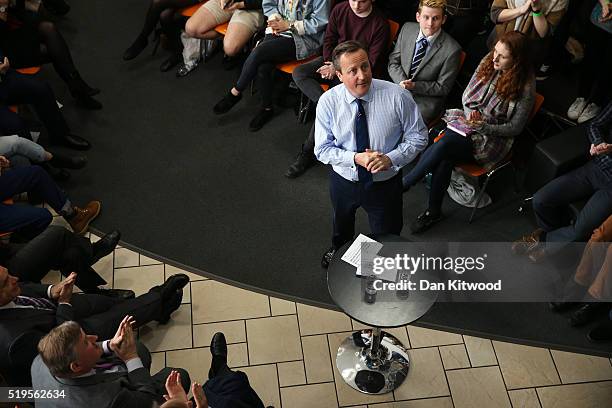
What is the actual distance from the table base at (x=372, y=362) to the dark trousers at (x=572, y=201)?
1.30 metres

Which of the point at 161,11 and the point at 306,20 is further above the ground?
the point at 306,20

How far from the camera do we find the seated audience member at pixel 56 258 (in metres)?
3.87

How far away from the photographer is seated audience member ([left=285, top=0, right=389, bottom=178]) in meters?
4.73

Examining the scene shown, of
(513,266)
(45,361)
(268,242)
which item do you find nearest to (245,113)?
(268,242)

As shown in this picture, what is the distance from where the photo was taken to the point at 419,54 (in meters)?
4.56

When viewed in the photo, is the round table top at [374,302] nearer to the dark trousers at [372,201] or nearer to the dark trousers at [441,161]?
the dark trousers at [372,201]

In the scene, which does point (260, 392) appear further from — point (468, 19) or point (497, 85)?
point (468, 19)

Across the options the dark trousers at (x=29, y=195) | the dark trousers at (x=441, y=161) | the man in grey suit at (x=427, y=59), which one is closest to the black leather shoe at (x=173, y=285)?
the dark trousers at (x=29, y=195)

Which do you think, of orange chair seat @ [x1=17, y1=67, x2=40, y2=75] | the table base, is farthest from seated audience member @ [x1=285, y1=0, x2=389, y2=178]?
orange chair seat @ [x1=17, y1=67, x2=40, y2=75]

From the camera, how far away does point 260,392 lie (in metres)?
3.91

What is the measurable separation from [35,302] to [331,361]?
1779 millimetres

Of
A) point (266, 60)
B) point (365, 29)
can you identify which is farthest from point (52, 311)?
point (365, 29)

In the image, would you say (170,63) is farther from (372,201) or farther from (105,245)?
(372,201)

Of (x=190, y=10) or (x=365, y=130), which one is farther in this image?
(x=190, y=10)
